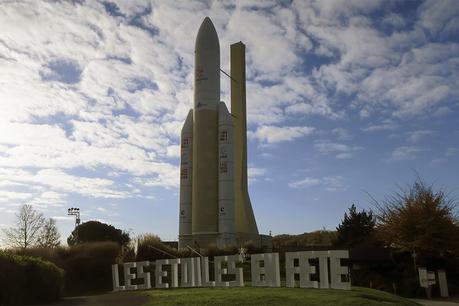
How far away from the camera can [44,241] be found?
60.3m

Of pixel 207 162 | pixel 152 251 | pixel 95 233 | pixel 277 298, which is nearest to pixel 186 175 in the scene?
pixel 207 162

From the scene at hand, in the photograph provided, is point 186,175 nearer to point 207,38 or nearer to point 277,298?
point 207,38

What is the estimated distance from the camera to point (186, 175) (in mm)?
47719

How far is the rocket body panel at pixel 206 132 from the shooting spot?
149 ft

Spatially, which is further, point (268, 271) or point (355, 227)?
point (355, 227)

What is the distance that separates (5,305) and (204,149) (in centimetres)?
2690

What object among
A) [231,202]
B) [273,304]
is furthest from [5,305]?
[231,202]

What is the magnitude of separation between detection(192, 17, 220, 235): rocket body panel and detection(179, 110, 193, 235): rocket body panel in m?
1.12

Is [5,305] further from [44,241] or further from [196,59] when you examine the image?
[44,241]

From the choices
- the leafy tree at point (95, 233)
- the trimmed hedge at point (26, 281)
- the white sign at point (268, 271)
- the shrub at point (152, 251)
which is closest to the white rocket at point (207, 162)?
the shrub at point (152, 251)

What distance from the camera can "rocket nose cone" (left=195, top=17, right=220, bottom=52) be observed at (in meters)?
47.4

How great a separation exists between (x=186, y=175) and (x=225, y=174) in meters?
4.53

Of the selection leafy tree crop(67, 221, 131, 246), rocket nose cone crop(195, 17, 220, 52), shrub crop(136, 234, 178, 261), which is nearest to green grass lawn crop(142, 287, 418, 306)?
shrub crop(136, 234, 178, 261)

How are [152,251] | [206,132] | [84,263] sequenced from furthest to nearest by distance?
[206,132], [152,251], [84,263]
